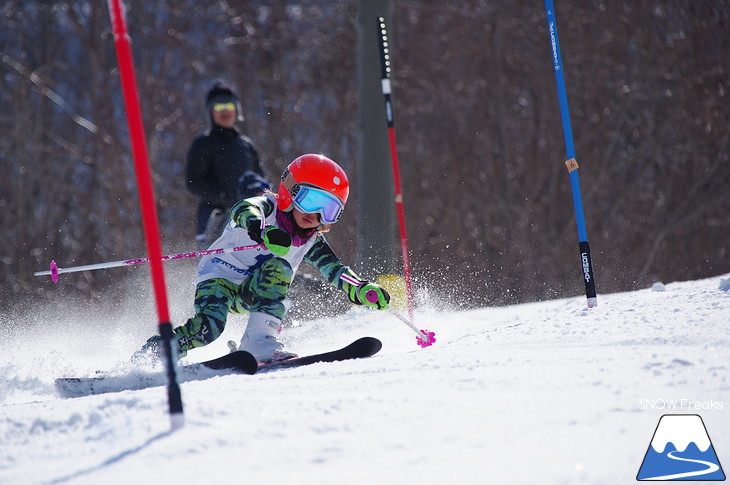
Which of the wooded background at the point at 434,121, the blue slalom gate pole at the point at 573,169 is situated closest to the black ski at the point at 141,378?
the blue slalom gate pole at the point at 573,169

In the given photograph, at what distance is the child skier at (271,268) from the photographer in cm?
410

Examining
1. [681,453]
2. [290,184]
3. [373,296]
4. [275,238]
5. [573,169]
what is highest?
[290,184]

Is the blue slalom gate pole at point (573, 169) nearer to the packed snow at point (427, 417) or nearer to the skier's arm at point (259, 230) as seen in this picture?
the packed snow at point (427, 417)

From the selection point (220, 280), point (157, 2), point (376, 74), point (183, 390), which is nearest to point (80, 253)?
point (157, 2)

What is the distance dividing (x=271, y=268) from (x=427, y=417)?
80.5 inches

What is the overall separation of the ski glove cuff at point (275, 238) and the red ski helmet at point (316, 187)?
394 millimetres

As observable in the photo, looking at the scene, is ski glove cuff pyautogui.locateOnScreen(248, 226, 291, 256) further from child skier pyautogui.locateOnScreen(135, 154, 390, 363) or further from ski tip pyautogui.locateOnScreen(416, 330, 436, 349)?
ski tip pyautogui.locateOnScreen(416, 330, 436, 349)

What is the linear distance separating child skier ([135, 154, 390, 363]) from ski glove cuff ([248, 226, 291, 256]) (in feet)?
0.24

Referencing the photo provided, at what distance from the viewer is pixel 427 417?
2.35 m

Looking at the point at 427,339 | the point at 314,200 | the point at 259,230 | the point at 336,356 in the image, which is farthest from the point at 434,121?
the point at 336,356

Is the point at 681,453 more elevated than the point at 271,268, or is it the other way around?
the point at 271,268

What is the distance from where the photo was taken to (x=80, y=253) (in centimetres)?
1259

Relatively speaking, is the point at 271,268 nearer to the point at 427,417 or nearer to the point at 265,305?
the point at 265,305

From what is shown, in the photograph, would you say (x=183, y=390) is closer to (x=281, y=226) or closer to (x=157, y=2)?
(x=281, y=226)
